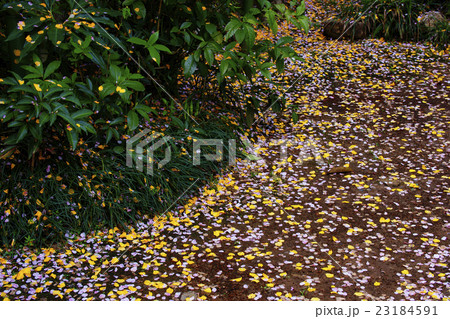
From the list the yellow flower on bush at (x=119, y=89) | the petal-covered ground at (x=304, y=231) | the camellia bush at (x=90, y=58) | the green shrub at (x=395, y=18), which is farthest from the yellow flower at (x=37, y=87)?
the green shrub at (x=395, y=18)

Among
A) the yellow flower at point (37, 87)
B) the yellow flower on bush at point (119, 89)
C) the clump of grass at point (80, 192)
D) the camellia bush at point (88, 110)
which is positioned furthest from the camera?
the clump of grass at point (80, 192)

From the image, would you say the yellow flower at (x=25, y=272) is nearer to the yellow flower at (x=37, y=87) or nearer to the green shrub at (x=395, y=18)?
the yellow flower at (x=37, y=87)

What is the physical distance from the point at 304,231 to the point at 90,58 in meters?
1.96

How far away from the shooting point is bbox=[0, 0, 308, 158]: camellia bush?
2.85 meters

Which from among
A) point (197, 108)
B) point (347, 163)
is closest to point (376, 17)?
point (347, 163)

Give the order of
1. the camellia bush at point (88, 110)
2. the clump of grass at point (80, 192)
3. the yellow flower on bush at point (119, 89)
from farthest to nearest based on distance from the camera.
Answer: the clump of grass at point (80, 192)
the yellow flower on bush at point (119, 89)
the camellia bush at point (88, 110)

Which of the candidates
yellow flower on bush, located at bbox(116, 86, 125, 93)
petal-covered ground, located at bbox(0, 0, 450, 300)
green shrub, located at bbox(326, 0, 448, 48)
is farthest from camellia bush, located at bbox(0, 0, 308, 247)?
green shrub, located at bbox(326, 0, 448, 48)

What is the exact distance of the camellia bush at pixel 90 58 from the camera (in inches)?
112

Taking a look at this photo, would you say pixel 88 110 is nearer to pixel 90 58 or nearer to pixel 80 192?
pixel 90 58

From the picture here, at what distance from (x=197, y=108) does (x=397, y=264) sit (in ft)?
7.50

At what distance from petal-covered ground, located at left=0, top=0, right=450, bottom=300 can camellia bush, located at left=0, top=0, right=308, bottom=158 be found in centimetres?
84

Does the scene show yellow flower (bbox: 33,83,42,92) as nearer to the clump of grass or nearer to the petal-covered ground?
the clump of grass

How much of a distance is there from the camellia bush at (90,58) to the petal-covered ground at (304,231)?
842 mm
